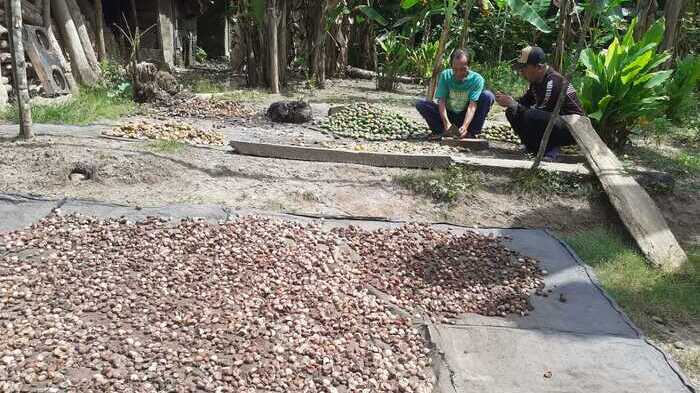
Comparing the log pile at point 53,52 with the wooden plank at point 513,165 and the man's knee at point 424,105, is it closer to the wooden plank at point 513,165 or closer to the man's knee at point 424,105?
the man's knee at point 424,105

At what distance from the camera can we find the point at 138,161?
4062mm

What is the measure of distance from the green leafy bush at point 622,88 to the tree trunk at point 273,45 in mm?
4440

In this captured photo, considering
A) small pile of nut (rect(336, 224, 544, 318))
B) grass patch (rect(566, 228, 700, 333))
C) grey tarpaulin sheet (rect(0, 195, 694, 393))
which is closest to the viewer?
grey tarpaulin sheet (rect(0, 195, 694, 393))

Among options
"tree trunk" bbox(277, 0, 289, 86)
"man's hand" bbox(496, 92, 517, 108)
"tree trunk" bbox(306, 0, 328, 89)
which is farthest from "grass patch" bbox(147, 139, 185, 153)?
"tree trunk" bbox(306, 0, 328, 89)

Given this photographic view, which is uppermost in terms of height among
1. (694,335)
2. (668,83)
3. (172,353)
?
(668,83)

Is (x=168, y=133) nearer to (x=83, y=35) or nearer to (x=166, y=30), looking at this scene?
(x=83, y=35)

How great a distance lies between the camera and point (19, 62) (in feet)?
14.0

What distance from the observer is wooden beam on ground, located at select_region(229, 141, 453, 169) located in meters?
4.57

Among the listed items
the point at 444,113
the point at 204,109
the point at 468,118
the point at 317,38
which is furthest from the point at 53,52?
the point at 468,118

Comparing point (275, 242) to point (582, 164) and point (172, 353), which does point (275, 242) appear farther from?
point (582, 164)

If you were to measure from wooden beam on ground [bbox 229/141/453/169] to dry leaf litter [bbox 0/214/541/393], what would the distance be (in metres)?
1.15

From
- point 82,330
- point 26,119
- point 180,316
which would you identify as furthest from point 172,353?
point 26,119

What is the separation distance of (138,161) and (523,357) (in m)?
2.95

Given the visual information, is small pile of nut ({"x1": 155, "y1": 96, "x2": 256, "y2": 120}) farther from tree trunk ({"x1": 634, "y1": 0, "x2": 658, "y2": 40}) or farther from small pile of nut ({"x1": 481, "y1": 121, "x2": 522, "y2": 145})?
tree trunk ({"x1": 634, "y1": 0, "x2": 658, "y2": 40})
